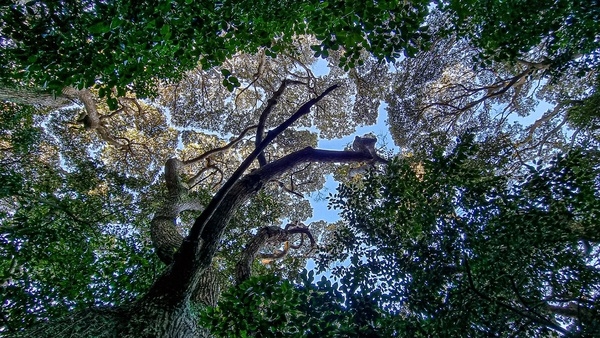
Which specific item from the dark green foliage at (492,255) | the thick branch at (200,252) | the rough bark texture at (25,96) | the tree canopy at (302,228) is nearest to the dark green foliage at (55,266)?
the tree canopy at (302,228)

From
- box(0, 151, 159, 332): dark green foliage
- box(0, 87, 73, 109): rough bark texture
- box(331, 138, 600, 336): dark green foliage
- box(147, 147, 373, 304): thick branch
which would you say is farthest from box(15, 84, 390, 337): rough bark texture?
box(0, 87, 73, 109): rough bark texture

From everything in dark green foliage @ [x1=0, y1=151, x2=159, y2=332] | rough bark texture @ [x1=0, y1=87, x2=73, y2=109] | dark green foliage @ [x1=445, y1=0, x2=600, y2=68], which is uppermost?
dark green foliage @ [x1=445, y1=0, x2=600, y2=68]

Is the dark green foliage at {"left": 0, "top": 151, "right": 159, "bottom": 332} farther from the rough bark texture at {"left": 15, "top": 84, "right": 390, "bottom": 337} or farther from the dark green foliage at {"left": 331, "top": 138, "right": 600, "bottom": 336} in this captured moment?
the dark green foliage at {"left": 331, "top": 138, "right": 600, "bottom": 336}

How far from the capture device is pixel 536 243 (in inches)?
122

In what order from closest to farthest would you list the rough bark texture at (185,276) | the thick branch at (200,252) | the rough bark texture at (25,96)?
1. the rough bark texture at (185,276)
2. the thick branch at (200,252)
3. the rough bark texture at (25,96)

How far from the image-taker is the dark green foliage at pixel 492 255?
2.96 m

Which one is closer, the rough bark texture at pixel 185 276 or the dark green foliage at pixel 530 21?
the rough bark texture at pixel 185 276

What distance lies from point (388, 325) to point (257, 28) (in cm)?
314

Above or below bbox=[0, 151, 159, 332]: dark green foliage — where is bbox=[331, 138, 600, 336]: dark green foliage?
above

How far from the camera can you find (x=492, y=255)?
3.19 metres

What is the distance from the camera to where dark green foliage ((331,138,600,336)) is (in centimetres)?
296

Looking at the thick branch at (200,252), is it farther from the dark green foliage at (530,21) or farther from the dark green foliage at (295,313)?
the dark green foliage at (530,21)

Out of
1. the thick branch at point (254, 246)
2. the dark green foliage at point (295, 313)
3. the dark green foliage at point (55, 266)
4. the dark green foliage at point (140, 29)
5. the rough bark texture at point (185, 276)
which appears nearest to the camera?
the dark green foliage at point (140, 29)

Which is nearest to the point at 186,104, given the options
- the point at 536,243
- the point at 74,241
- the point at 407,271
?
Answer: the point at 74,241
